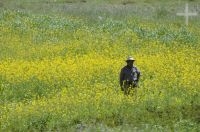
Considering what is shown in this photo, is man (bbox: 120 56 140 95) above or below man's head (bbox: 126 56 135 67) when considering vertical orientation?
below

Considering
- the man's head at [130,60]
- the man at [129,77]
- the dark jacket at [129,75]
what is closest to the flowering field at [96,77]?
the man at [129,77]

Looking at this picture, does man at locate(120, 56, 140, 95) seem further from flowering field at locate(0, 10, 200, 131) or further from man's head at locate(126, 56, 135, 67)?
flowering field at locate(0, 10, 200, 131)

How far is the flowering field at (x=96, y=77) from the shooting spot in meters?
15.8

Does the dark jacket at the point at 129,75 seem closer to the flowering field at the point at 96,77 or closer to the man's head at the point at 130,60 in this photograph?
the man's head at the point at 130,60

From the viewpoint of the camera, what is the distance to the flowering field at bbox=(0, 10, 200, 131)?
52.0 ft

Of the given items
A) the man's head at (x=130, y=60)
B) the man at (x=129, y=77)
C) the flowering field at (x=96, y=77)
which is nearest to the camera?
the flowering field at (x=96, y=77)

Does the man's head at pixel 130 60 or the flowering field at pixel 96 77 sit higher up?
the man's head at pixel 130 60

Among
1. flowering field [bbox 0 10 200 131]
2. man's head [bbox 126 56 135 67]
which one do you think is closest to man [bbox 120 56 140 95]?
man's head [bbox 126 56 135 67]

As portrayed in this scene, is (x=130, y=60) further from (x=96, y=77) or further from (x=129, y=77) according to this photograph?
(x=96, y=77)

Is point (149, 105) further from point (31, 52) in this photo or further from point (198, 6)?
point (198, 6)

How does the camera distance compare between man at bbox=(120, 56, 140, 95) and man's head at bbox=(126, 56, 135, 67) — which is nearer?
man's head at bbox=(126, 56, 135, 67)

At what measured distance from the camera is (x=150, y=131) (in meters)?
14.4

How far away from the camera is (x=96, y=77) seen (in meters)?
20.7

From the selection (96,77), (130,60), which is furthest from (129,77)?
(96,77)
